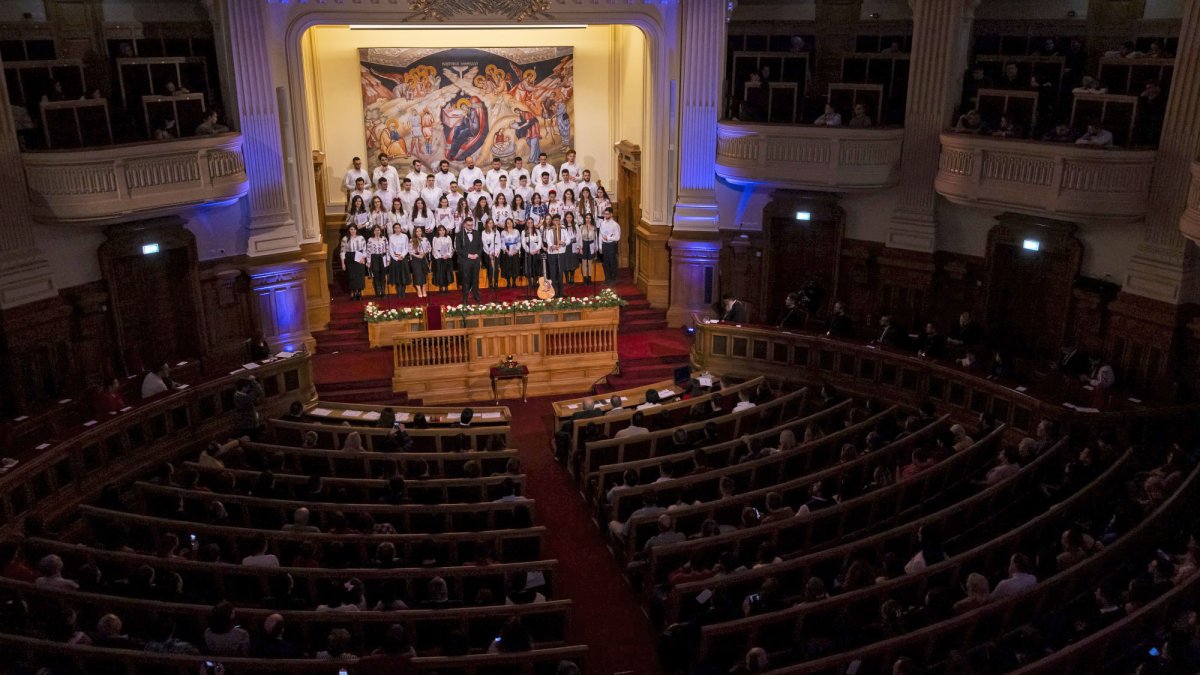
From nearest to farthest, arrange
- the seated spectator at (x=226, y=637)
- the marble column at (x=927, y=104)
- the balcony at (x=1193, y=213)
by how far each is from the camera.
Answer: the seated spectator at (x=226, y=637) → the balcony at (x=1193, y=213) → the marble column at (x=927, y=104)

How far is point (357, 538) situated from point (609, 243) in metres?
8.69

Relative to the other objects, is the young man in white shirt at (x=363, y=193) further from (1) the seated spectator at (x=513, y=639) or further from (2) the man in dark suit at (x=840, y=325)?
(1) the seated spectator at (x=513, y=639)

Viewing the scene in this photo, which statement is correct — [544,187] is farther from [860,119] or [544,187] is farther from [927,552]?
[927,552]

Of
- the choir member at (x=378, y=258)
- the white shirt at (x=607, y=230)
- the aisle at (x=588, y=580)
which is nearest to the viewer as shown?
the aisle at (x=588, y=580)

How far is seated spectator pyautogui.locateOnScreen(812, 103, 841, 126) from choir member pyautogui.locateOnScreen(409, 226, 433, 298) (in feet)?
20.5

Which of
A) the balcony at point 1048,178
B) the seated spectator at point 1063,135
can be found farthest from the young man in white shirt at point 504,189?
the seated spectator at point 1063,135

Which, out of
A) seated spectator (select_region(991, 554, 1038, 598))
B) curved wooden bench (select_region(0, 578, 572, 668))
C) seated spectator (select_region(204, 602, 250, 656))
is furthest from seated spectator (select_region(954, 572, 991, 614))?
seated spectator (select_region(204, 602, 250, 656))

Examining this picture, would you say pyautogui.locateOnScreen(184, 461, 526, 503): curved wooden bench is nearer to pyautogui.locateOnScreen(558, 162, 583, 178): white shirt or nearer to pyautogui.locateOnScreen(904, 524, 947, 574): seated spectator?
pyautogui.locateOnScreen(904, 524, 947, 574): seated spectator

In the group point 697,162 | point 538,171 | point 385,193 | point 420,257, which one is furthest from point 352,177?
point 697,162

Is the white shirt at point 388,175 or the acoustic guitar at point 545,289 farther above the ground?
the white shirt at point 388,175

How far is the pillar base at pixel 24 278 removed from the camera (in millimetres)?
11898

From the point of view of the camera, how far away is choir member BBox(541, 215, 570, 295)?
52.2 ft

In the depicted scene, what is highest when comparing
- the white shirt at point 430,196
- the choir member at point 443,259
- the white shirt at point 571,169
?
the white shirt at point 571,169

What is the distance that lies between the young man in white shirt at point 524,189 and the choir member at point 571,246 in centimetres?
93
